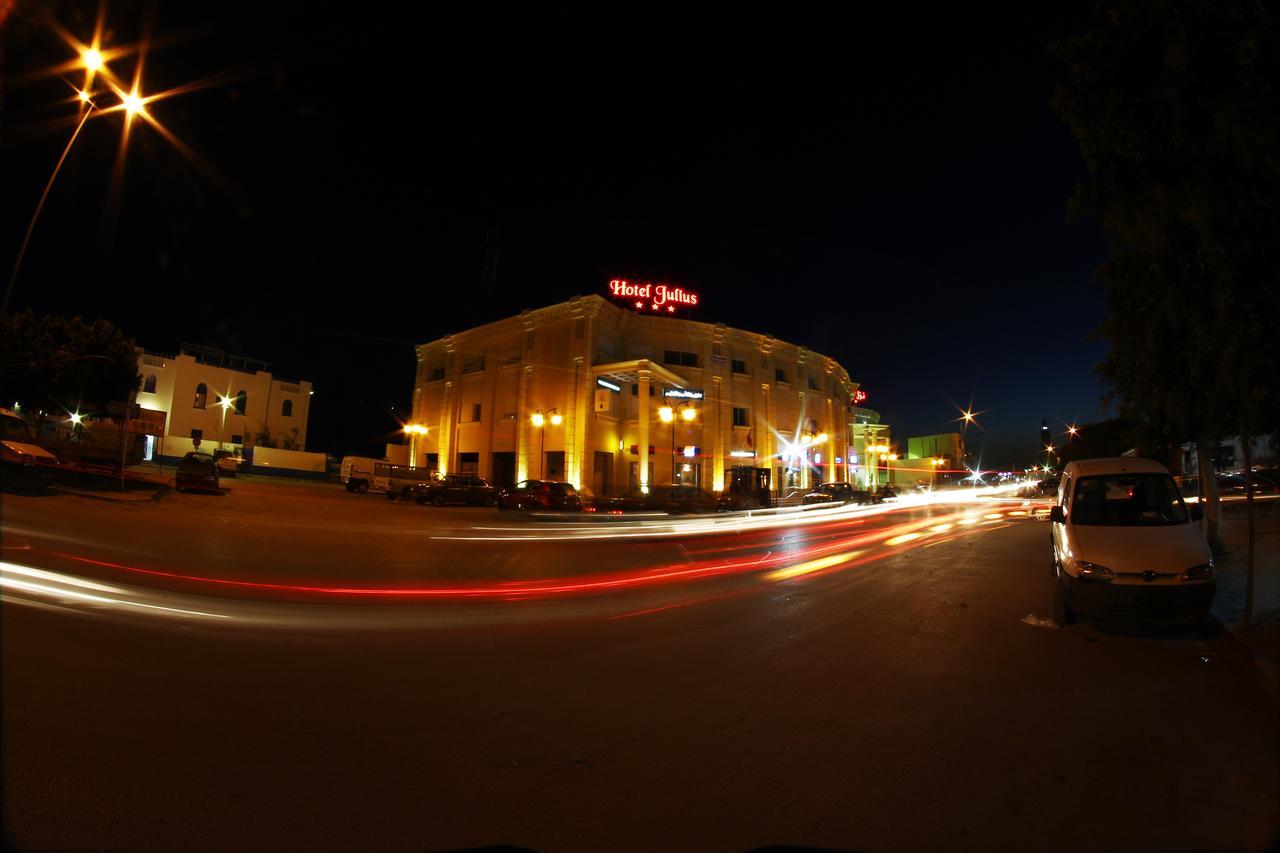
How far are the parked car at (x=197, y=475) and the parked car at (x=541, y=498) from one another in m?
11.5

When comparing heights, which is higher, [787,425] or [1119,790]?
[787,425]

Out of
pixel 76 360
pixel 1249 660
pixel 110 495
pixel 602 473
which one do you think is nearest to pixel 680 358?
pixel 602 473

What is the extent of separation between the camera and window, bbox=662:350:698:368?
4366 centimetres

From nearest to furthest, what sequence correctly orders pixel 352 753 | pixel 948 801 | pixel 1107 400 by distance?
pixel 948 801 < pixel 352 753 < pixel 1107 400

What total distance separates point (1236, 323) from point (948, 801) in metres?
5.40

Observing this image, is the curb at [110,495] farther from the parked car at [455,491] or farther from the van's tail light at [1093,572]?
the parked car at [455,491]

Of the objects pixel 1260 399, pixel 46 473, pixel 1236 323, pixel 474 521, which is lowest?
pixel 474 521

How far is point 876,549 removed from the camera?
1505cm

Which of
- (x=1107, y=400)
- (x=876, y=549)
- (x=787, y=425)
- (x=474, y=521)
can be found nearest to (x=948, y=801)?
(x=1107, y=400)

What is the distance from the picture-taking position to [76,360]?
54.7 ft

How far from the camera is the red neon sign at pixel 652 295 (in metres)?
42.0

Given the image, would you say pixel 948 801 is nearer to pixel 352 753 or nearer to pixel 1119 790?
pixel 1119 790

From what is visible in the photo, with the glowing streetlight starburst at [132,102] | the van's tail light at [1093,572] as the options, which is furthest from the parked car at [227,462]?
the van's tail light at [1093,572]

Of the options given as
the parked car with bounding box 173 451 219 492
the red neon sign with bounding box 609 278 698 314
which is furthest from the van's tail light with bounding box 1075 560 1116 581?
the red neon sign with bounding box 609 278 698 314
